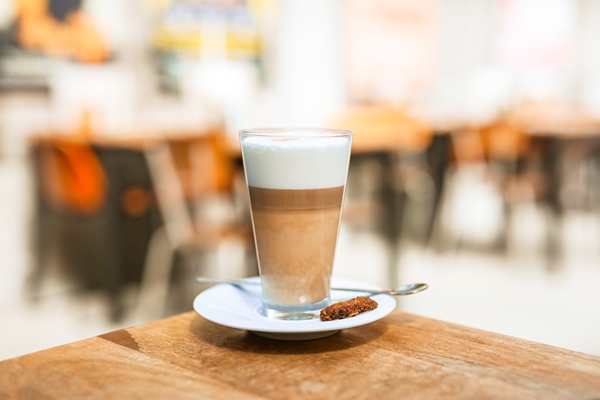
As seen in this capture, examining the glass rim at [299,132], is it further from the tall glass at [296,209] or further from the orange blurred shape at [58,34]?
the orange blurred shape at [58,34]

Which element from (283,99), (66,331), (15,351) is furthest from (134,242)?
(283,99)

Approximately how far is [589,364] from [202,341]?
0.38 metres

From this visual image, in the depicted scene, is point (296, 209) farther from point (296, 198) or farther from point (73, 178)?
point (73, 178)

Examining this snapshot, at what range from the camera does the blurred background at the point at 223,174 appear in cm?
318

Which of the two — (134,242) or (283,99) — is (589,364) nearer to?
(134,242)

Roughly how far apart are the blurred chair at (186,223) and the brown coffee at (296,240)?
2100mm

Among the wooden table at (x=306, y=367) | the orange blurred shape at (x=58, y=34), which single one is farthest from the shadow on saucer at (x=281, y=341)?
the orange blurred shape at (x=58, y=34)

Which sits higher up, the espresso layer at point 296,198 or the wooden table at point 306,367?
the espresso layer at point 296,198

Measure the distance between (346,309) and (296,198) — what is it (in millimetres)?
132

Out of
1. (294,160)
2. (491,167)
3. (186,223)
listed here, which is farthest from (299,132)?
(491,167)

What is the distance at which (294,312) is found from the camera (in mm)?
743

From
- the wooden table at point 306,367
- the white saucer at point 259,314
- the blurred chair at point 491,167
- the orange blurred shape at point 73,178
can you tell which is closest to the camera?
the wooden table at point 306,367

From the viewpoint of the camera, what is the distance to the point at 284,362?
0.63 metres

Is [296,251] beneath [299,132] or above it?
beneath
